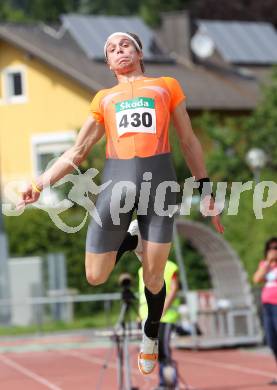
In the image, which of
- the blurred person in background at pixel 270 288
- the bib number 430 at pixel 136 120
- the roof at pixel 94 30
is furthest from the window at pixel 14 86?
the bib number 430 at pixel 136 120

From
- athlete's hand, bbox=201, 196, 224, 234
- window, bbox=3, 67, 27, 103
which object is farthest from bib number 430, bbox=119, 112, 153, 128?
window, bbox=3, 67, 27, 103

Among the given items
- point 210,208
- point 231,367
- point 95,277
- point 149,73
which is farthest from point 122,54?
point 149,73

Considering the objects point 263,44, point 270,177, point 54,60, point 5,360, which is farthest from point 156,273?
point 263,44

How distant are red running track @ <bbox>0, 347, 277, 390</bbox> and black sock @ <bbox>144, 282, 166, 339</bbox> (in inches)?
221

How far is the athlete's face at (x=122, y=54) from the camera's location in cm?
856

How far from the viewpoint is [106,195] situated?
840 cm

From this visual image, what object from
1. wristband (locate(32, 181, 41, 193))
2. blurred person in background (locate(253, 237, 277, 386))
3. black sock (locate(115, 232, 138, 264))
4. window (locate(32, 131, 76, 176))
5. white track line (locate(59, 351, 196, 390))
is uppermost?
window (locate(32, 131, 76, 176))

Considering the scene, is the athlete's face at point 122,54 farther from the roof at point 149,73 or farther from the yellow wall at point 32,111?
the yellow wall at point 32,111

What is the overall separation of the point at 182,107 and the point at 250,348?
1480 centimetres

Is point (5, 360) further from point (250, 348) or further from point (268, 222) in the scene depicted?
point (268, 222)

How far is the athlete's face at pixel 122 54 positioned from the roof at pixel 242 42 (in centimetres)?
3599

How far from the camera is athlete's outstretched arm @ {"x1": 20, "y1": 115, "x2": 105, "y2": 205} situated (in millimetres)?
8516

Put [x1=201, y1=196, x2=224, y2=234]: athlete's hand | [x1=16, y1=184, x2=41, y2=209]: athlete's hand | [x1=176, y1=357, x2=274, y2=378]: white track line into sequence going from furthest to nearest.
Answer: [x1=176, y1=357, x2=274, y2=378]: white track line
[x1=201, y1=196, x2=224, y2=234]: athlete's hand
[x1=16, y1=184, x2=41, y2=209]: athlete's hand

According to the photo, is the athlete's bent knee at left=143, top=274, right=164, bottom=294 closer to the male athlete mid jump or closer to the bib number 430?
the male athlete mid jump
